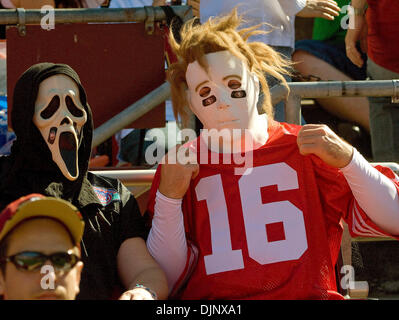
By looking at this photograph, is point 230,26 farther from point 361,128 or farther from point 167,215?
point 361,128

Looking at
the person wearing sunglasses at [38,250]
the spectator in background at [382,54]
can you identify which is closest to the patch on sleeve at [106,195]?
the person wearing sunglasses at [38,250]

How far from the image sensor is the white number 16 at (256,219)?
298 cm

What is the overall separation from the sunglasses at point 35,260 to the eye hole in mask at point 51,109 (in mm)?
834

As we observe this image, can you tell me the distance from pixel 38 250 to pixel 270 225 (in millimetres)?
1013

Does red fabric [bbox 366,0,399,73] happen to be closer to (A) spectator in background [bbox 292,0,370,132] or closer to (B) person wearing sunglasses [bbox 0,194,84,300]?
(A) spectator in background [bbox 292,0,370,132]

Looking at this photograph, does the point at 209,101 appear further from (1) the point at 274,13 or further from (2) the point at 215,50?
(1) the point at 274,13

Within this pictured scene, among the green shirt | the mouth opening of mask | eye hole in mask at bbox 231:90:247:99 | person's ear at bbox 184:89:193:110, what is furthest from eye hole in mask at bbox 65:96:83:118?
the green shirt

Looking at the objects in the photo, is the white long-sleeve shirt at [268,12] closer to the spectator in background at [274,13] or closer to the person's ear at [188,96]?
the spectator in background at [274,13]

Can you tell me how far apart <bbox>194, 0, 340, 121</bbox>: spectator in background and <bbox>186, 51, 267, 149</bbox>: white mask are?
0.86m

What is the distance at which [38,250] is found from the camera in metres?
2.27

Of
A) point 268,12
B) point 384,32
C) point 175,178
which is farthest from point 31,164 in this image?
point 384,32

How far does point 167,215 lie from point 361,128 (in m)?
2.40

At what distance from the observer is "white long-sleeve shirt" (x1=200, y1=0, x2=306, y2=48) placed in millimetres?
4035
